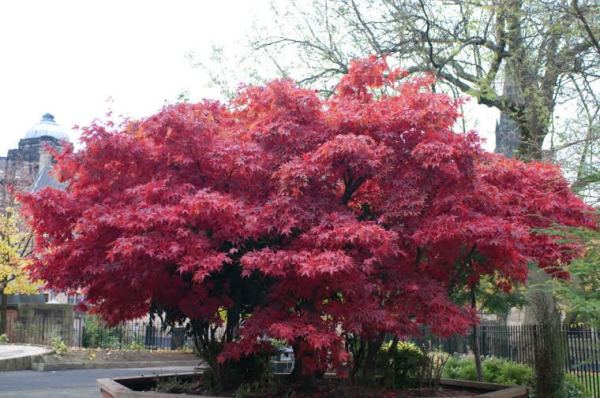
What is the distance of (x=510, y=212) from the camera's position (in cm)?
864

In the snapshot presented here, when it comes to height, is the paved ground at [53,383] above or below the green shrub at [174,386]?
below

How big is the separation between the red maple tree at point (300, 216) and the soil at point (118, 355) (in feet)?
43.7

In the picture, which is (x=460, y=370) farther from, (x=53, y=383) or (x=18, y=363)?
(x=18, y=363)

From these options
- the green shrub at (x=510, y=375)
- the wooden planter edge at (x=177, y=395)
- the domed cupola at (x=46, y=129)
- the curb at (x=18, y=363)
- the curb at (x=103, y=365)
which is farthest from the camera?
the domed cupola at (x=46, y=129)

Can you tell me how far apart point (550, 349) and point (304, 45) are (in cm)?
1039

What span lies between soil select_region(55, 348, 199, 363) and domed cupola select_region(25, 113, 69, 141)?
145ft

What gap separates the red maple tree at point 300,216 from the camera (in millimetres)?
7312

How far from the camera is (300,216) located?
7.56 m

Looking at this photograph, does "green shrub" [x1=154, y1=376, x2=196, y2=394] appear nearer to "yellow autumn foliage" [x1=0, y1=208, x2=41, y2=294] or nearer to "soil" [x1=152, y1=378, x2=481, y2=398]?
"soil" [x1=152, y1=378, x2=481, y2=398]

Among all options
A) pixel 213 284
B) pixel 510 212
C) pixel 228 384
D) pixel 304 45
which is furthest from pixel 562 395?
pixel 304 45

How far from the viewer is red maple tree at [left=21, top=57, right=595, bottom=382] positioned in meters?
7.31

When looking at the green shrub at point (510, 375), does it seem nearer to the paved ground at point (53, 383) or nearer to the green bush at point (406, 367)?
the green bush at point (406, 367)

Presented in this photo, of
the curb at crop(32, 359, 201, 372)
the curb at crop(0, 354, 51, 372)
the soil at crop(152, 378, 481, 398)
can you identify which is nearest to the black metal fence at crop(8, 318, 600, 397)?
the curb at crop(32, 359, 201, 372)

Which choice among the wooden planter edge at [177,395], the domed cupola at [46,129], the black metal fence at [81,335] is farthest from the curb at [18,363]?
the domed cupola at [46,129]
